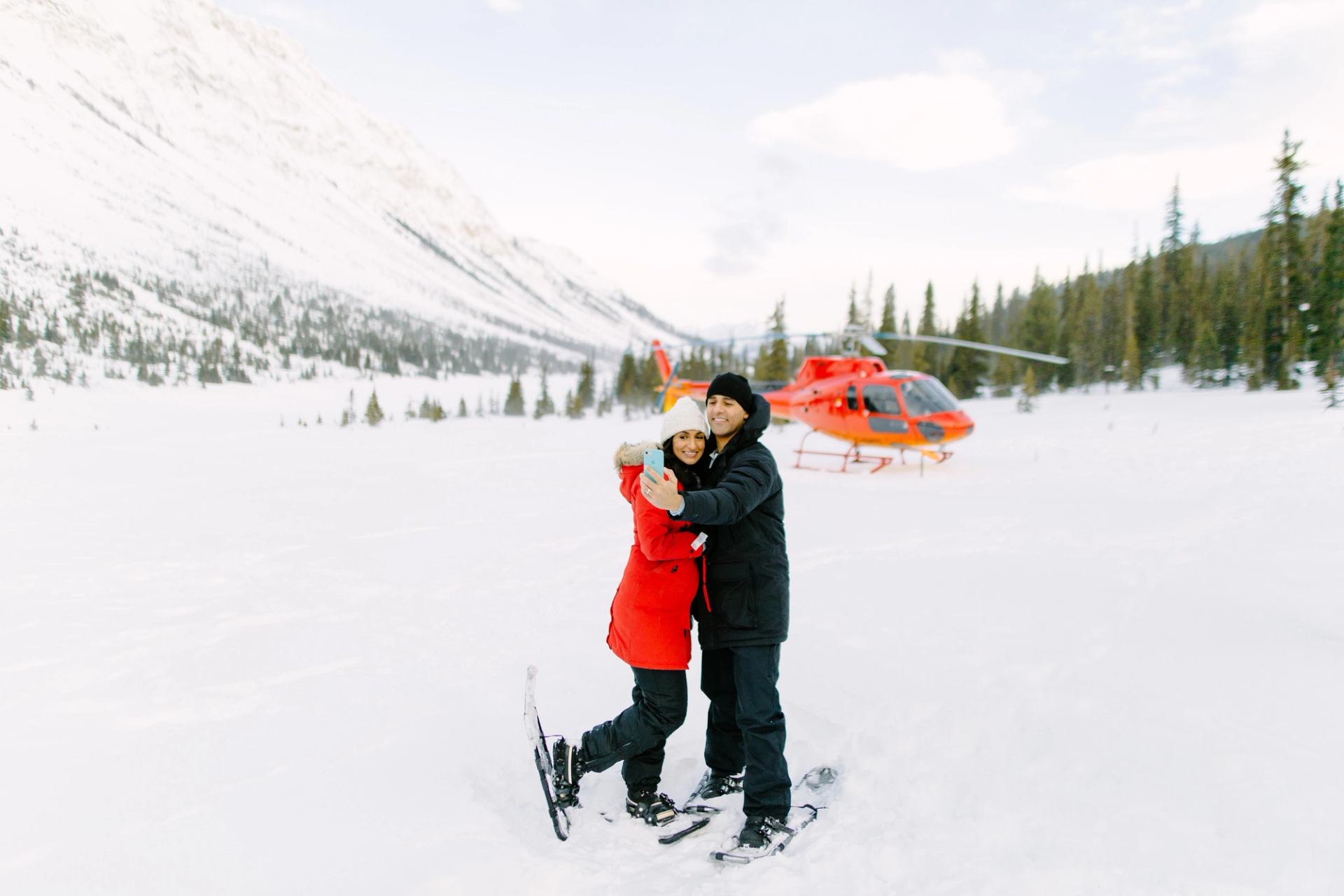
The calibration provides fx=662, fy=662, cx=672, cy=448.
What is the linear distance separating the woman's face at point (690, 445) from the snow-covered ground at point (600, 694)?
168 cm

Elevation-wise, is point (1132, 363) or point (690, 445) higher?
point (1132, 363)

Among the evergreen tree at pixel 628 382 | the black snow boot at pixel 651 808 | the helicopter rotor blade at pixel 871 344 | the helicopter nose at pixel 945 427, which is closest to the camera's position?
the black snow boot at pixel 651 808

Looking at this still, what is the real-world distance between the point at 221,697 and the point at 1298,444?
17.1 meters

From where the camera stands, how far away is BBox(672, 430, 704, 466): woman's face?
2904 millimetres

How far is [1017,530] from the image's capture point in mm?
8188

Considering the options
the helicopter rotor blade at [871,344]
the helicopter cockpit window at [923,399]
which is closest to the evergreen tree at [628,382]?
the helicopter rotor blade at [871,344]

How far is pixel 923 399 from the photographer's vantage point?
12.8m

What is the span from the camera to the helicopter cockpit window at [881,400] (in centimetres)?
1293

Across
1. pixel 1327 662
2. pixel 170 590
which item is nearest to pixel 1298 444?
pixel 1327 662

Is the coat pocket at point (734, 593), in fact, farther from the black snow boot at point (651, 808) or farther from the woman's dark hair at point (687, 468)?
the black snow boot at point (651, 808)

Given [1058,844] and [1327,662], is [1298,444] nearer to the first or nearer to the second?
[1327,662]

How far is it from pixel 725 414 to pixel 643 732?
58.3 inches

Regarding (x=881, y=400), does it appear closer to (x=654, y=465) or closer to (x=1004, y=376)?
(x=654, y=465)

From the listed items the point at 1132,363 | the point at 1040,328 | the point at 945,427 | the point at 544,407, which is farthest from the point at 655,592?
the point at 1040,328
